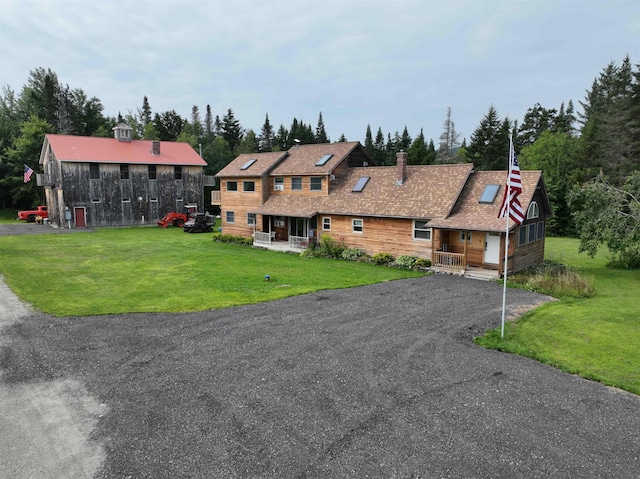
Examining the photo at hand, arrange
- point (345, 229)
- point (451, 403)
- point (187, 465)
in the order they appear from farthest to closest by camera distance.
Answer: point (345, 229)
point (451, 403)
point (187, 465)

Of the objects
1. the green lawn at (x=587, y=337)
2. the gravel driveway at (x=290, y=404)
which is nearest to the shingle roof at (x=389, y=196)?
the green lawn at (x=587, y=337)

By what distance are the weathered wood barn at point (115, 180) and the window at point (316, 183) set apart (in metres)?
22.4

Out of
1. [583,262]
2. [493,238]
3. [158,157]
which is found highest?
[158,157]

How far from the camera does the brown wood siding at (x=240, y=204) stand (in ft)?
106

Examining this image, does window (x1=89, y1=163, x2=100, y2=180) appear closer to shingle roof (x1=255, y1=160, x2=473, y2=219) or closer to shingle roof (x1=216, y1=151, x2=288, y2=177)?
shingle roof (x1=216, y1=151, x2=288, y2=177)

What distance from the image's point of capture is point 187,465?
20.1ft

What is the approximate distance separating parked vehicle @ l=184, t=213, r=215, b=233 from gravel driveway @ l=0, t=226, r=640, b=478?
26655 millimetres

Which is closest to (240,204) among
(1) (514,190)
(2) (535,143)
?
(1) (514,190)

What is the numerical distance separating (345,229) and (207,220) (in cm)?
1925

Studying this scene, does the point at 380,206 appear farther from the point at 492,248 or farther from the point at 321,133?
the point at 321,133

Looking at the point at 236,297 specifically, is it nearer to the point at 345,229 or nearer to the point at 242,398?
the point at 242,398

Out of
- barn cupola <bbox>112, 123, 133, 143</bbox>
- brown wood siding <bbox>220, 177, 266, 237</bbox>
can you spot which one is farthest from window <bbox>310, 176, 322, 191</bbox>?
barn cupola <bbox>112, 123, 133, 143</bbox>

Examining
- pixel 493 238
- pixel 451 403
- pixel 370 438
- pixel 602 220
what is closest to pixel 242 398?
pixel 370 438

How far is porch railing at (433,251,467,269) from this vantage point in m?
21.3
